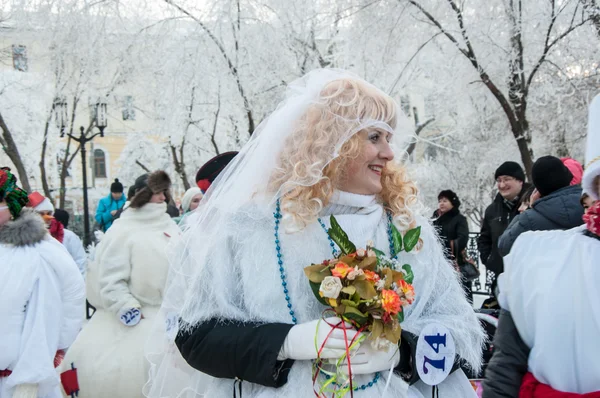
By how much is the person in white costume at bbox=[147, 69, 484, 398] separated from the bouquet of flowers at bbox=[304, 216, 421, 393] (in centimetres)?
10

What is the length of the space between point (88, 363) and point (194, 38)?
8606mm

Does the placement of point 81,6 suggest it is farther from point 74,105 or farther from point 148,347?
point 148,347

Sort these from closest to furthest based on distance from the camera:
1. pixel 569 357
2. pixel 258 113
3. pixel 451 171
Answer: pixel 569 357 < pixel 258 113 < pixel 451 171

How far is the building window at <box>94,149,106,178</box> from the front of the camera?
124ft

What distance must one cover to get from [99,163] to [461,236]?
1284 inches

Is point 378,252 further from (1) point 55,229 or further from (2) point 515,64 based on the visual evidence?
(2) point 515,64

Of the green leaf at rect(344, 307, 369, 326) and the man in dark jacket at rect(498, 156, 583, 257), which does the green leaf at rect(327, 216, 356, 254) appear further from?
the man in dark jacket at rect(498, 156, 583, 257)

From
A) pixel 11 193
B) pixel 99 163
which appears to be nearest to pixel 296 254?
pixel 11 193

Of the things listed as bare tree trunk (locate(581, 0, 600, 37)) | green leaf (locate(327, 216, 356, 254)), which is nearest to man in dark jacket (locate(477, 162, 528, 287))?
bare tree trunk (locate(581, 0, 600, 37))

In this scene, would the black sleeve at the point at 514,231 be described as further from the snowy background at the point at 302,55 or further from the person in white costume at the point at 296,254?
the snowy background at the point at 302,55

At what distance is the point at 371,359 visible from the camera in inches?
85.6

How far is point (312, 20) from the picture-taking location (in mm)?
11688

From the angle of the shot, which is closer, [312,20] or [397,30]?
[397,30]

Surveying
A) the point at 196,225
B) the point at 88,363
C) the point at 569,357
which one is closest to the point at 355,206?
the point at 196,225
